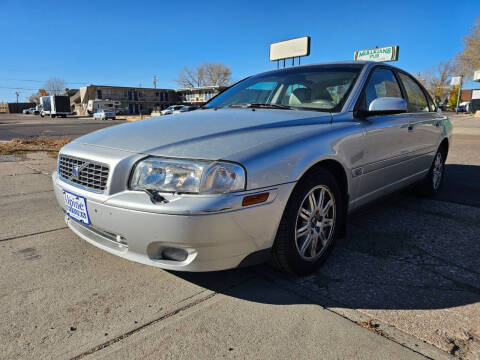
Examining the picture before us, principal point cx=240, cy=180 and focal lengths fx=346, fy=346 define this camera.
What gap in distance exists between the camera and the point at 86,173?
2.20 metres

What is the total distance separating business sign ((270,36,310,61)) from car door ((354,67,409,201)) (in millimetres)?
23997

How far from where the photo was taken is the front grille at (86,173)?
2.07 meters

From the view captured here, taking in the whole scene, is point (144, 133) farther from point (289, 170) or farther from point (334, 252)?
point (334, 252)

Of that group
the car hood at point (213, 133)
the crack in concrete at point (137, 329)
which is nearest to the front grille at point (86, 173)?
the car hood at point (213, 133)

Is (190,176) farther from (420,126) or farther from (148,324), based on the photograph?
(420,126)

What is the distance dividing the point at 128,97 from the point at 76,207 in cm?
7429

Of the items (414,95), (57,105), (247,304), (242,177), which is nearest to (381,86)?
(414,95)

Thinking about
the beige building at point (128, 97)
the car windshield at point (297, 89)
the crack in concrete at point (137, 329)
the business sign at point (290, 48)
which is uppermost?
the business sign at point (290, 48)

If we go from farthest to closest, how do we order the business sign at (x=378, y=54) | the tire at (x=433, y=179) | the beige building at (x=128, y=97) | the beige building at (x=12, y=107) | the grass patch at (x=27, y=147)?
the beige building at (x=12, y=107) → the beige building at (x=128, y=97) → the business sign at (x=378, y=54) → the grass patch at (x=27, y=147) → the tire at (x=433, y=179)

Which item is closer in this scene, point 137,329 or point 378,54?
point 137,329

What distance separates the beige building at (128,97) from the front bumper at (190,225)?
6471cm

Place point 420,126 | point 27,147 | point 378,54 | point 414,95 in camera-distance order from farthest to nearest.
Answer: point 378,54 → point 27,147 → point 414,95 → point 420,126

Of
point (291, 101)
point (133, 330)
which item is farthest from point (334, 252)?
point (133, 330)

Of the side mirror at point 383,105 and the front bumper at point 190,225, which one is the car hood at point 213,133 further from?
the side mirror at point 383,105
